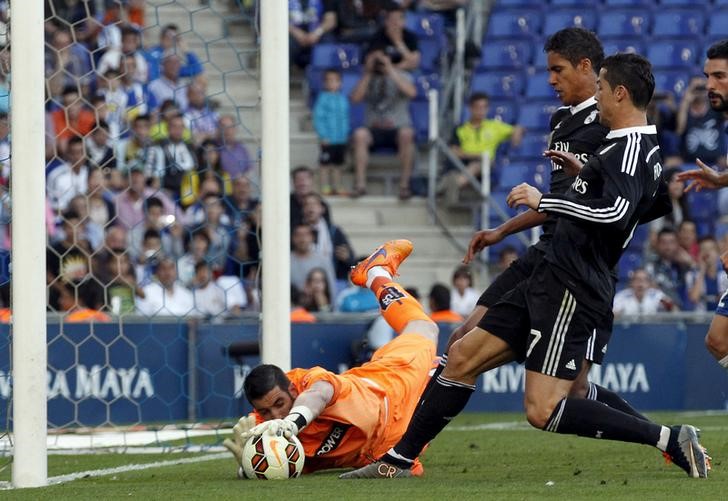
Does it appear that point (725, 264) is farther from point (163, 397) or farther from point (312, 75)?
point (312, 75)

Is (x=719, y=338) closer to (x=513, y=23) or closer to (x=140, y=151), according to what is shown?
(x=140, y=151)

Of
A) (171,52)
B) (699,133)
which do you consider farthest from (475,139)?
(171,52)

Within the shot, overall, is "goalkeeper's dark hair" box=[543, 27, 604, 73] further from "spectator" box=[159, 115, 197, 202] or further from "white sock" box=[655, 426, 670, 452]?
"spectator" box=[159, 115, 197, 202]

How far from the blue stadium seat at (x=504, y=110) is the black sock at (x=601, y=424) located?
1055 centimetres

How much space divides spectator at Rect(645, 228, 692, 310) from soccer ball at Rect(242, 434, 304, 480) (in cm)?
816

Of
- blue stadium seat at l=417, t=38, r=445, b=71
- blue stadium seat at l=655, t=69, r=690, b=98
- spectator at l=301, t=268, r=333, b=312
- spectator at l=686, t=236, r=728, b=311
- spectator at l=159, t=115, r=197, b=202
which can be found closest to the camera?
spectator at l=159, t=115, r=197, b=202

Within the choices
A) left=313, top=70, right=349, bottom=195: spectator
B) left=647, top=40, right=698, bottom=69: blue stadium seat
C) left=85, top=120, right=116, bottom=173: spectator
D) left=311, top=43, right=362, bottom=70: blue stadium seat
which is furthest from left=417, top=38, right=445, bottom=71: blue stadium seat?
left=85, top=120, right=116, bottom=173: spectator

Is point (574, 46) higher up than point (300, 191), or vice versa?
point (574, 46)

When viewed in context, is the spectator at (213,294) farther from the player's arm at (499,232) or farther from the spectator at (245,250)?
the player's arm at (499,232)

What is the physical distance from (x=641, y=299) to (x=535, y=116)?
364 cm

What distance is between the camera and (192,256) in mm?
12133

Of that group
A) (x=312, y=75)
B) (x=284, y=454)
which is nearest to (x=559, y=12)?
(x=312, y=75)

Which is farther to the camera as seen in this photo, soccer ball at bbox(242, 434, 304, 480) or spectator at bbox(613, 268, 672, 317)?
spectator at bbox(613, 268, 672, 317)

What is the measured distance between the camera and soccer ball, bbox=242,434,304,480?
6176mm
